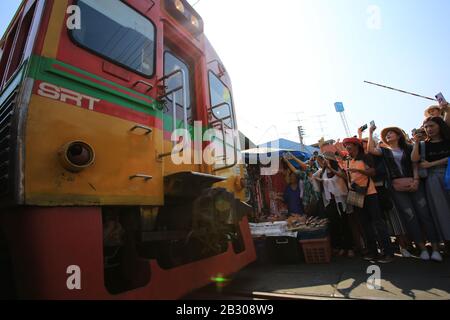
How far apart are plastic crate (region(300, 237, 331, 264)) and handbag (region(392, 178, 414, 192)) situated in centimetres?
118

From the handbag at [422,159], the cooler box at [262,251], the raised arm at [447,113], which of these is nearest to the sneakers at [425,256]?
the handbag at [422,159]


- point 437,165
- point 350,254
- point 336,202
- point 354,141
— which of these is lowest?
point 350,254

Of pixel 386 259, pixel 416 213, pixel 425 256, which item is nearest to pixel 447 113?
pixel 416 213

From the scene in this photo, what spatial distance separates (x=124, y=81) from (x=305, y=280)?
→ 264 cm

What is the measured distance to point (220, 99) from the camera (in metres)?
3.94

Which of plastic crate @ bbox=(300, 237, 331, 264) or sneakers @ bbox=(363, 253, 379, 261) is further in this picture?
plastic crate @ bbox=(300, 237, 331, 264)

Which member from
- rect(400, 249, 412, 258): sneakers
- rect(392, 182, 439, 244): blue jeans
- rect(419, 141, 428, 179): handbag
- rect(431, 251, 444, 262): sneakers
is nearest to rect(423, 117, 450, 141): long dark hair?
rect(419, 141, 428, 179): handbag

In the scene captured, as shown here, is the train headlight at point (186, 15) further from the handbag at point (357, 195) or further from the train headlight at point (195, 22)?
the handbag at point (357, 195)

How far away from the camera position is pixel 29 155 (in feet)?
5.07

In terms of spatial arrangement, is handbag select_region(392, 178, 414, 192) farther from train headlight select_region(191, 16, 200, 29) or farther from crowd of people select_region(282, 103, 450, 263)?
train headlight select_region(191, 16, 200, 29)

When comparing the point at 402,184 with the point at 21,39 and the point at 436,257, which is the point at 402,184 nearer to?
the point at 436,257

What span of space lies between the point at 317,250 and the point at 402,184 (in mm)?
1450

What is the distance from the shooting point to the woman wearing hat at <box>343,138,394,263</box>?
3389 mm
